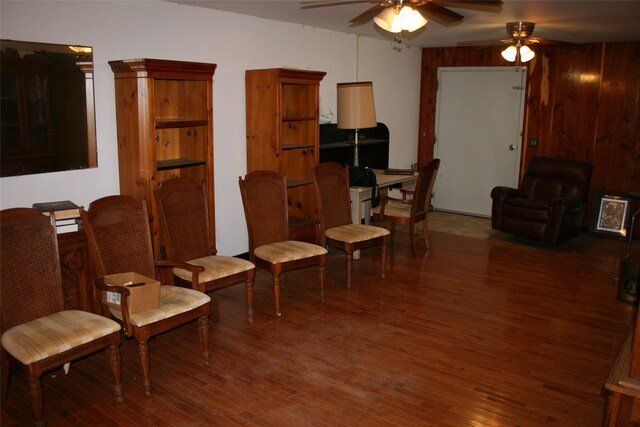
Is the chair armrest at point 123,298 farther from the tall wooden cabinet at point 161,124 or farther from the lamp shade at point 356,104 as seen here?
the lamp shade at point 356,104

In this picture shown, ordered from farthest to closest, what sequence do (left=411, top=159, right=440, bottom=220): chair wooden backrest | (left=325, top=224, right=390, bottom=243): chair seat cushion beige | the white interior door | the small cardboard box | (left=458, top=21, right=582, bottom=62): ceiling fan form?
the white interior door
(left=411, top=159, right=440, bottom=220): chair wooden backrest
(left=458, top=21, right=582, bottom=62): ceiling fan
(left=325, top=224, right=390, bottom=243): chair seat cushion beige
the small cardboard box

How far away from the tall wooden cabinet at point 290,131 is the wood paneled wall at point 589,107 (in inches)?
118

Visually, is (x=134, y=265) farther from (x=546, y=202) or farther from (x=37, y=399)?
(x=546, y=202)

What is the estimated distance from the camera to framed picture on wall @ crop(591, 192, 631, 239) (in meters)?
6.47

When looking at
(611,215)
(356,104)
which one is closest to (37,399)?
(356,104)

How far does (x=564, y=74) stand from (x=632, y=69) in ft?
2.46

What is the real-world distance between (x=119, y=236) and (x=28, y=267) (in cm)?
55

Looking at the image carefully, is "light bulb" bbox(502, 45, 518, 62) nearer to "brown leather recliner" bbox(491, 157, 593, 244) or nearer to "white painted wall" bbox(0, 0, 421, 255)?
"brown leather recliner" bbox(491, 157, 593, 244)

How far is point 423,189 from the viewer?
5.72m

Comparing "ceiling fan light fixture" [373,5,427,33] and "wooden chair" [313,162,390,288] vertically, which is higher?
"ceiling fan light fixture" [373,5,427,33]

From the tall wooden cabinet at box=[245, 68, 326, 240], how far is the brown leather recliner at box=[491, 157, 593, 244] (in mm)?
2412

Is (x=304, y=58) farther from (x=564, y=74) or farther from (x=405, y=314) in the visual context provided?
(x=564, y=74)

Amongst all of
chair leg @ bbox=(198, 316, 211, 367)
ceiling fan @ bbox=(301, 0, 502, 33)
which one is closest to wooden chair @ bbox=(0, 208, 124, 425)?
chair leg @ bbox=(198, 316, 211, 367)

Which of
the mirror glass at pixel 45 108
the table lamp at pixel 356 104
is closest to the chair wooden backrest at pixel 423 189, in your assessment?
the table lamp at pixel 356 104
